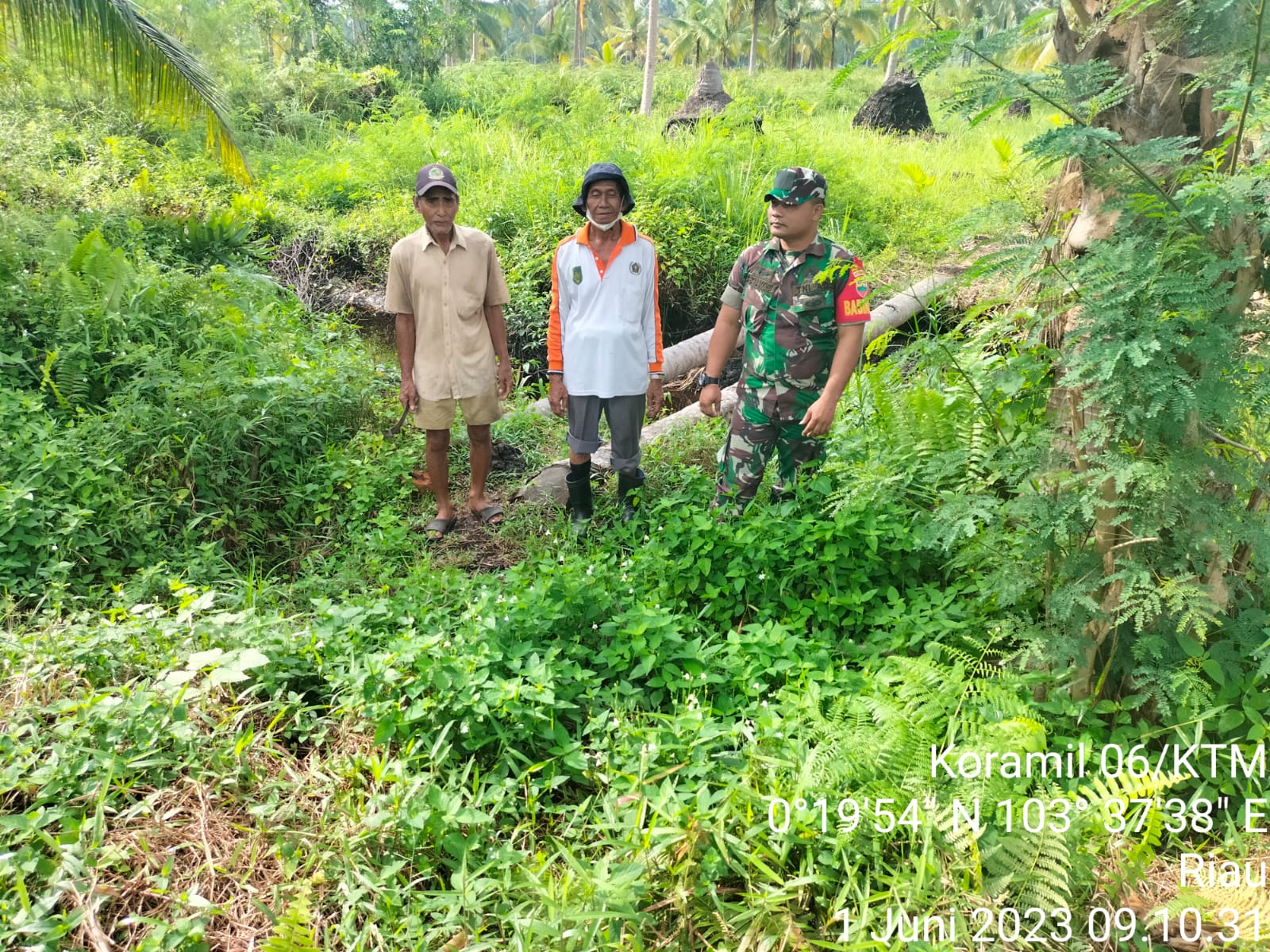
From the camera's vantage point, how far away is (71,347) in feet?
16.8

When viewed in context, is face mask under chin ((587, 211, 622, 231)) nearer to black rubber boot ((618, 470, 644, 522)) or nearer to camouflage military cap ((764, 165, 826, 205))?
camouflage military cap ((764, 165, 826, 205))

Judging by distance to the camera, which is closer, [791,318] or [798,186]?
[798,186]

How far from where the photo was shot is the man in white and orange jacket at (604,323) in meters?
4.15

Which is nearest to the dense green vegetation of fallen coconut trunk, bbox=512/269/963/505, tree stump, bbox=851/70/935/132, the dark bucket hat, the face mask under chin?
fallen coconut trunk, bbox=512/269/963/505

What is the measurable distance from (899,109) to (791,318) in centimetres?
1543

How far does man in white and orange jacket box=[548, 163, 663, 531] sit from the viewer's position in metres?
4.15

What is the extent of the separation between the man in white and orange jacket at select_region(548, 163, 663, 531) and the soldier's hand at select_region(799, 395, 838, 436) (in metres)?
1.02

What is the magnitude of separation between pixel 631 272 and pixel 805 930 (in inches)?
124

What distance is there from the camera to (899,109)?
16.7m

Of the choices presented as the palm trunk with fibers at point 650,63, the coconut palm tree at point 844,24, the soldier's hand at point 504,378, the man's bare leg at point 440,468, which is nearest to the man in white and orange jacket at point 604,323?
the soldier's hand at point 504,378

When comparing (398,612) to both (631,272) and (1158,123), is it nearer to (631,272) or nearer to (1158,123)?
(631,272)

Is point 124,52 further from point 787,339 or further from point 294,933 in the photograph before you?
point 294,933

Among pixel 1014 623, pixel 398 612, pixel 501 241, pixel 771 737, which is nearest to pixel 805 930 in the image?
pixel 771 737

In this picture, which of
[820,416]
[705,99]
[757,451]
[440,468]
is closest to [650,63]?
[705,99]
